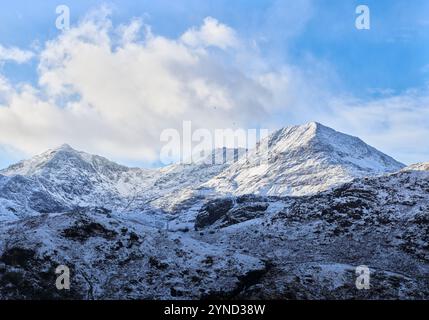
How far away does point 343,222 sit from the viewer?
6372 cm

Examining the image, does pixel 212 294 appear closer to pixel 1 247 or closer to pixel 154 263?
pixel 154 263

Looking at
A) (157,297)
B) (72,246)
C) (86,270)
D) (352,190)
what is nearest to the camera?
(157,297)

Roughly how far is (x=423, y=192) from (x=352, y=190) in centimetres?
996

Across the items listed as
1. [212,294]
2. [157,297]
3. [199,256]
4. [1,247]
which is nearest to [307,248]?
[199,256]

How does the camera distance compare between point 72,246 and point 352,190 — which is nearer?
point 72,246

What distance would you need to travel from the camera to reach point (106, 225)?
178 feet

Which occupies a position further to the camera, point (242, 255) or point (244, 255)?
point (244, 255)

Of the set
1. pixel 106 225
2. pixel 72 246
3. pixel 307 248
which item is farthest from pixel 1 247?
pixel 307 248
